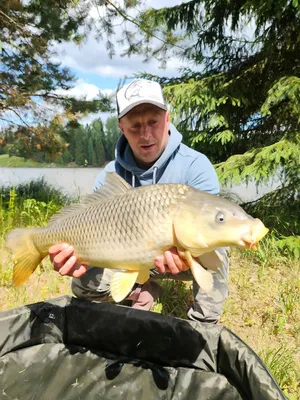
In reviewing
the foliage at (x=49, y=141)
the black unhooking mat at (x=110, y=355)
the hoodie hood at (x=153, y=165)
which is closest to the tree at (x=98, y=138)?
the foliage at (x=49, y=141)

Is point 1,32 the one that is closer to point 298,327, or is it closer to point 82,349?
point 82,349

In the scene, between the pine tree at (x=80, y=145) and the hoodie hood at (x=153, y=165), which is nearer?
the hoodie hood at (x=153, y=165)

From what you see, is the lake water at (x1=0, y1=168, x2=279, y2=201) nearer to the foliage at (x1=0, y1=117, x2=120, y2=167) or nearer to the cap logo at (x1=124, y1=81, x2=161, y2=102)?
the foliage at (x1=0, y1=117, x2=120, y2=167)

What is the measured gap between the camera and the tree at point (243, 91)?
2721 mm

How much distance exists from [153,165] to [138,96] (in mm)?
285

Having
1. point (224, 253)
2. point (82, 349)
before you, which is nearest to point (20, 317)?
point (82, 349)

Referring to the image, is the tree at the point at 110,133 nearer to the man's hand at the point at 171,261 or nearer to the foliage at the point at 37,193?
the foliage at the point at 37,193

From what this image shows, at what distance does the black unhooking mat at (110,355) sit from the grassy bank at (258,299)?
0.88 feet

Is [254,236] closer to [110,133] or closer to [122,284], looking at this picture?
[122,284]

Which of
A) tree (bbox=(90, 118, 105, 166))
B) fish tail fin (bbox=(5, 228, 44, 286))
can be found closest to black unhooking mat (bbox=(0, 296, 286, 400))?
fish tail fin (bbox=(5, 228, 44, 286))

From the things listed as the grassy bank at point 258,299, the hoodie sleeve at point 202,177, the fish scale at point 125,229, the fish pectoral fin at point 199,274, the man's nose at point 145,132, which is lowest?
the grassy bank at point 258,299

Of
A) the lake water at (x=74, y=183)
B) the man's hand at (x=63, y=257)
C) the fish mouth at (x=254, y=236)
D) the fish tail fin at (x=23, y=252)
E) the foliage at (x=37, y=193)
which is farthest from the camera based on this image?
the foliage at (x=37, y=193)

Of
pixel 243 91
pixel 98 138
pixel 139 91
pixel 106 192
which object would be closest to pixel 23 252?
pixel 106 192

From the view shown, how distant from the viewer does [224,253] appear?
5.31 ft
